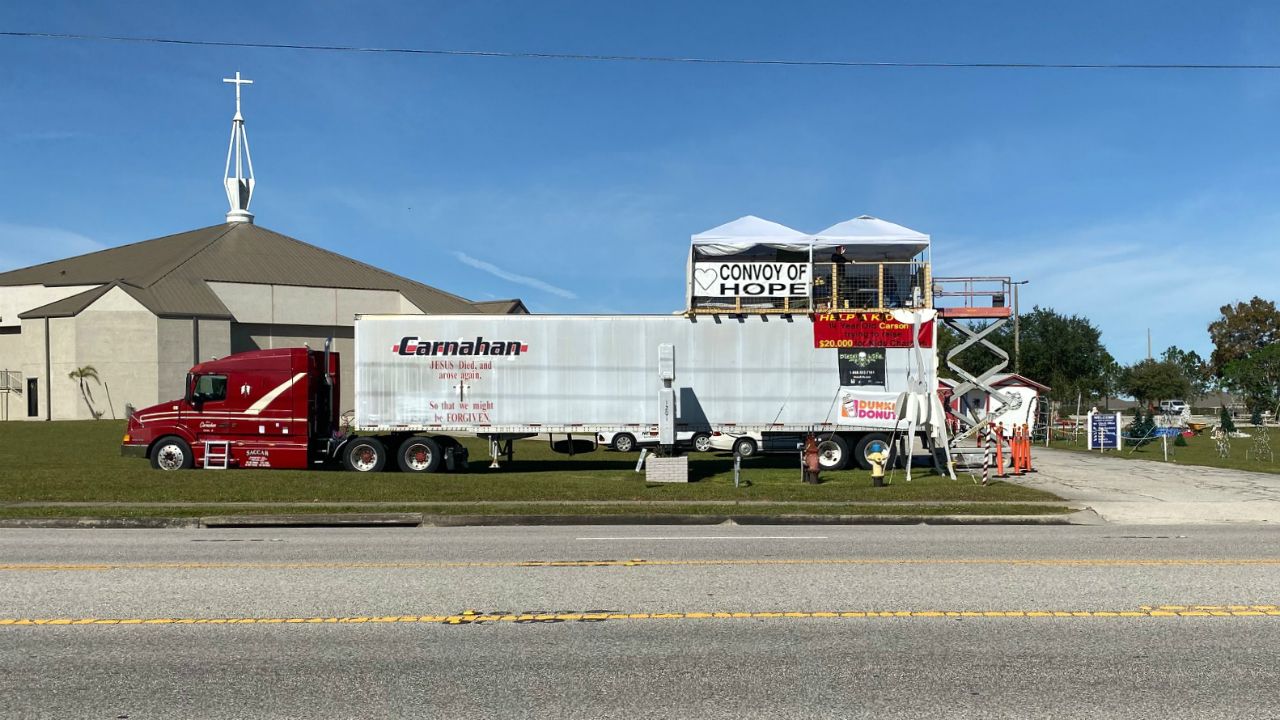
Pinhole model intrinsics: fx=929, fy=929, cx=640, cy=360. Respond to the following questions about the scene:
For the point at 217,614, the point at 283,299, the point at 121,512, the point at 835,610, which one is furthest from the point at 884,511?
the point at 283,299

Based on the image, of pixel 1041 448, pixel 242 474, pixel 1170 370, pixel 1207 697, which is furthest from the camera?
pixel 1170 370

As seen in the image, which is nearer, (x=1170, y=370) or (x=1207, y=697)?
(x=1207, y=697)

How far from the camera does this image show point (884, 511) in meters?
14.9

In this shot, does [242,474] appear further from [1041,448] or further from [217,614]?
[1041,448]

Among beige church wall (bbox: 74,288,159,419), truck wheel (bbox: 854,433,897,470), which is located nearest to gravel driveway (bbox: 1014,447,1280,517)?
truck wheel (bbox: 854,433,897,470)

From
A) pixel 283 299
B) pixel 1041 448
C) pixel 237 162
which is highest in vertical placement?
pixel 237 162

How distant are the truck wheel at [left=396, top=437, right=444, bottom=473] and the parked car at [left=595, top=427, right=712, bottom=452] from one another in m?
4.12

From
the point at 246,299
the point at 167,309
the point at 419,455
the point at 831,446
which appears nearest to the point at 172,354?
the point at 167,309

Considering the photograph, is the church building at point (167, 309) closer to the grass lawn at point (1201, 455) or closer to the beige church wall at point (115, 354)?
the beige church wall at point (115, 354)

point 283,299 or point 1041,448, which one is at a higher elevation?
point 283,299

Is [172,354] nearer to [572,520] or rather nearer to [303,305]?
[303,305]

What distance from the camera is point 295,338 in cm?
7106

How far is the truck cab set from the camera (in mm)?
22438

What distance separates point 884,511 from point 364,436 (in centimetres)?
1421
